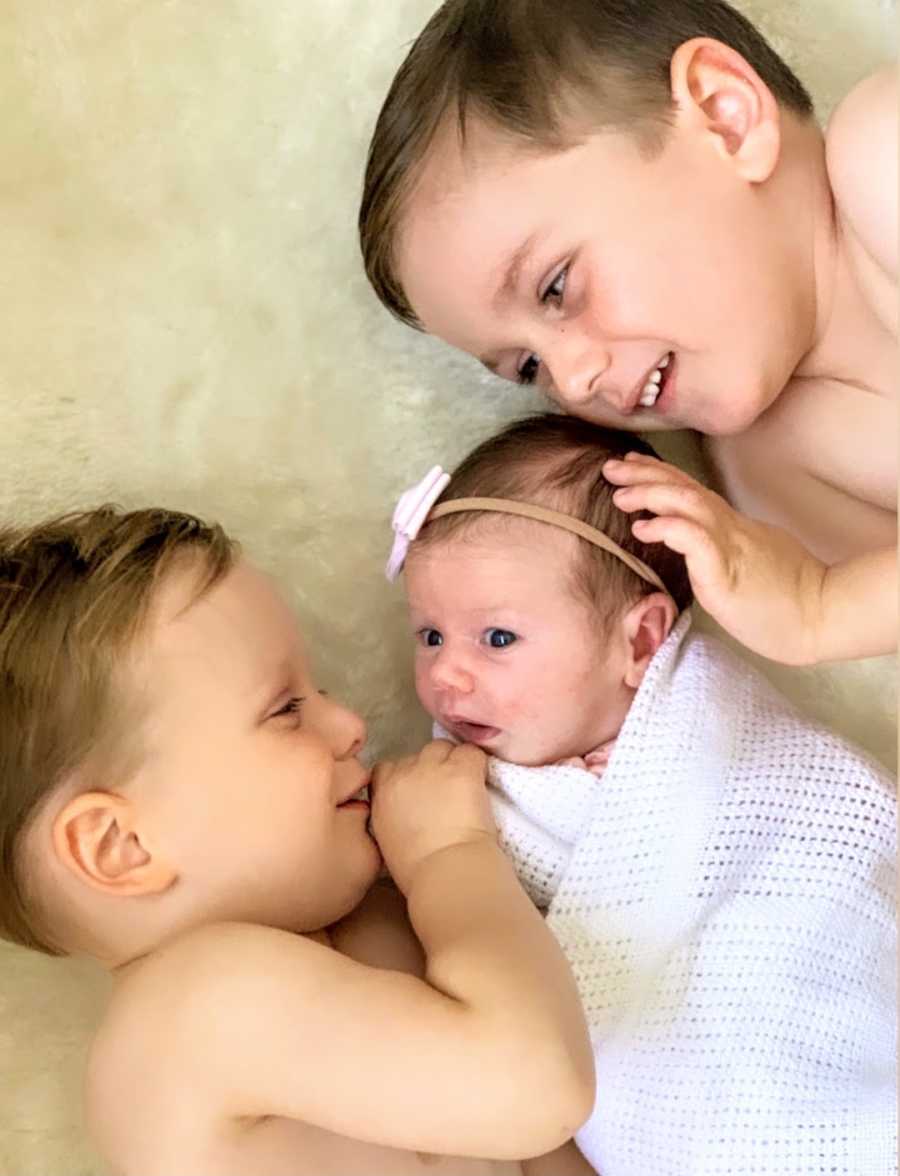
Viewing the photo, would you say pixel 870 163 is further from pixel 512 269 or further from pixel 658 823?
pixel 658 823

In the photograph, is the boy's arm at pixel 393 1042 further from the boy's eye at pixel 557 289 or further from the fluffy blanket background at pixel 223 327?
the boy's eye at pixel 557 289

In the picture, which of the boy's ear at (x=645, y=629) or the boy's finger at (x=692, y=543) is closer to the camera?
the boy's finger at (x=692, y=543)

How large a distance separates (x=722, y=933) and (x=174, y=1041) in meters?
0.45

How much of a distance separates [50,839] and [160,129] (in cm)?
69

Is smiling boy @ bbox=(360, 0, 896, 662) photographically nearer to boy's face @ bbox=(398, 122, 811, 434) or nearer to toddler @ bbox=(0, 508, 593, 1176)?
boy's face @ bbox=(398, 122, 811, 434)

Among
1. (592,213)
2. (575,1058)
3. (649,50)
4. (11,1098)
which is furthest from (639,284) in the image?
(11,1098)

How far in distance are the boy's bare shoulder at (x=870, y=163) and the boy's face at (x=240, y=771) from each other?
605mm

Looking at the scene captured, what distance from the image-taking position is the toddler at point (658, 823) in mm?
1049

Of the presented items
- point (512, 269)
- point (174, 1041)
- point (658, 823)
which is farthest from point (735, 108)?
point (174, 1041)

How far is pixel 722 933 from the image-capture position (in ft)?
3.57

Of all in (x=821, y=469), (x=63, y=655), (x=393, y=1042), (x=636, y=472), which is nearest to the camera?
(x=393, y=1042)

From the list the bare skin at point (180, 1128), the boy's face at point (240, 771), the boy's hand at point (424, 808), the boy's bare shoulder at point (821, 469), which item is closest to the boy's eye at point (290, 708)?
the boy's face at point (240, 771)

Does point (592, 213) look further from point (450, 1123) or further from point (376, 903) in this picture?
point (450, 1123)

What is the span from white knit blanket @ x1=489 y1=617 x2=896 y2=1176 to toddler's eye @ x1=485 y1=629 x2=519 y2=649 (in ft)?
0.34
